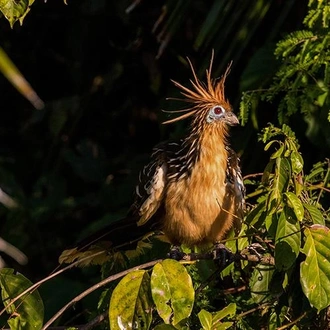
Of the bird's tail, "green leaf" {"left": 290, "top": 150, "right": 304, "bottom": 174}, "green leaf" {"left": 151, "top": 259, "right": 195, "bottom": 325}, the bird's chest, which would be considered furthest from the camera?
A: the bird's chest

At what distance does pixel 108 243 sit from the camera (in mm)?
A: 3957

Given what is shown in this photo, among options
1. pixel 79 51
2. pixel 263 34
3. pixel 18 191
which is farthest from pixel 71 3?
pixel 263 34

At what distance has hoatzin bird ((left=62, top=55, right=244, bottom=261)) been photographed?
393 cm

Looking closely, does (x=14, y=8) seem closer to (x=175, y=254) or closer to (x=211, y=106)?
(x=211, y=106)

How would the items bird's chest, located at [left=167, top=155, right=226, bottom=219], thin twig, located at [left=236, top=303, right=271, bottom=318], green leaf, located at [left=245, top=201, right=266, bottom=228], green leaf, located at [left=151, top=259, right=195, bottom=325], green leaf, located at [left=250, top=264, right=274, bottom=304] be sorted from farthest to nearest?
bird's chest, located at [left=167, top=155, right=226, bottom=219], green leaf, located at [left=250, top=264, right=274, bottom=304], thin twig, located at [left=236, top=303, right=271, bottom=318], green leaf, located at [left=245, top=201, right=266, bottom=228], green leaf, located at [left=151, top=259, right=195, bottom=325]

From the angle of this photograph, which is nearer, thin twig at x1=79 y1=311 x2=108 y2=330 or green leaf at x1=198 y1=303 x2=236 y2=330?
green leaf at x1=198 y1=303 x2=236 y2=330

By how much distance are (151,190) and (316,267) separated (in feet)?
4.08

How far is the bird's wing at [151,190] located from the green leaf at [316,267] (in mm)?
1204

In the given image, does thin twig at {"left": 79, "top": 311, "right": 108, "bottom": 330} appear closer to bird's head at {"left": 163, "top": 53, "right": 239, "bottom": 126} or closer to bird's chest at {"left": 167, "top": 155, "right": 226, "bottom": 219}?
bird's chest at {"left": 167, "top": 155, "right": 226, "bottom": 219}

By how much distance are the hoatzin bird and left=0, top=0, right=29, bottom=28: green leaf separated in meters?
0.87

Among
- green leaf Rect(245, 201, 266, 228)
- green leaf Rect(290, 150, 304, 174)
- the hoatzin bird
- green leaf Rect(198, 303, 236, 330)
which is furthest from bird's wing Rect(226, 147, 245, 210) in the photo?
green leaf Rect(198, 303, 236, 330)

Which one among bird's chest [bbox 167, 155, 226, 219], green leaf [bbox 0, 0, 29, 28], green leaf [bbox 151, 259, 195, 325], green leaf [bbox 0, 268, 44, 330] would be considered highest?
green leaf [bbox 0, 0, 29, 28]

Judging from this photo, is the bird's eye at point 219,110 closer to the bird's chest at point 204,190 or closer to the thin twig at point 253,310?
the bird's chest at point 204,190

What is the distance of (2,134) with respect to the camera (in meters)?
7.15
